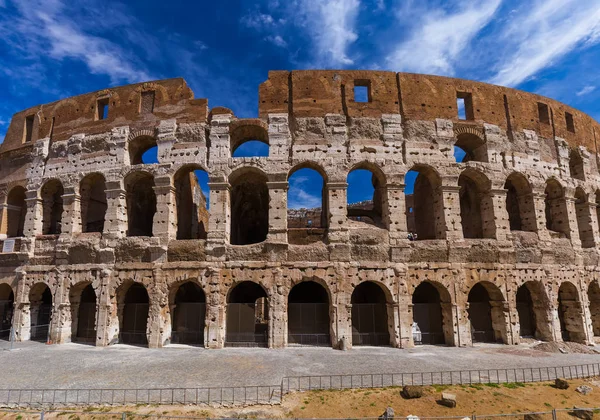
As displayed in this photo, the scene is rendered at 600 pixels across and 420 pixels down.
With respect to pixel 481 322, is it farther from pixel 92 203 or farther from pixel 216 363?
pixel 92 203

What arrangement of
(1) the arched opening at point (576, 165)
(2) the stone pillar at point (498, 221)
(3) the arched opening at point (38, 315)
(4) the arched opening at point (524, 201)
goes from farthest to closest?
(1) the arched opening at point (576, 165) < (4) the arched opening at point (524, 201) < (3) the arched opening at point (38, 315) < (2) the stone pillar at point (498, 221)

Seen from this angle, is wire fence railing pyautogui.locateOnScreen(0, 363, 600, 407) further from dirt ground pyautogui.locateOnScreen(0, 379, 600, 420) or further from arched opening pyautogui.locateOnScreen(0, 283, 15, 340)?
arched opening pyautogui.locateOnScreen(0, 283, 15, 340)

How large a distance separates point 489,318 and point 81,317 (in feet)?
62.1

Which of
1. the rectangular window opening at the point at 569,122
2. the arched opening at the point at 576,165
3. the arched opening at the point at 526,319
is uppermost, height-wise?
the rectangular window opening at the point at 569,122

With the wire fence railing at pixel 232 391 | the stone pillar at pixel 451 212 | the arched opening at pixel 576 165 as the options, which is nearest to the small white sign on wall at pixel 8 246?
the wire fence railing at pixel 232 391

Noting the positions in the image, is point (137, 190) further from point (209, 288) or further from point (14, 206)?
point (209, 288)

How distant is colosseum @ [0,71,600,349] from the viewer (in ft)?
49.9

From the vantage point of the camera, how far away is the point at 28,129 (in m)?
20.4

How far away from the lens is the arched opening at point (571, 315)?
17.0 meters

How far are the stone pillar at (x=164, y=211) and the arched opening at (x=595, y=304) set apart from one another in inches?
827

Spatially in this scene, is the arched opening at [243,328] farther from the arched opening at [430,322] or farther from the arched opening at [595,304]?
the arched opening at [595,304]

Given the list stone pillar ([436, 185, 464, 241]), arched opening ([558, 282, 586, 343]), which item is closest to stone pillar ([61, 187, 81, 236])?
stone pillar ([436, 185, 464, 241])

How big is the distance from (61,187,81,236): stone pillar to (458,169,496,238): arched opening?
59.5 ft

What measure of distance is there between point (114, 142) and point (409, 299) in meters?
15.4
